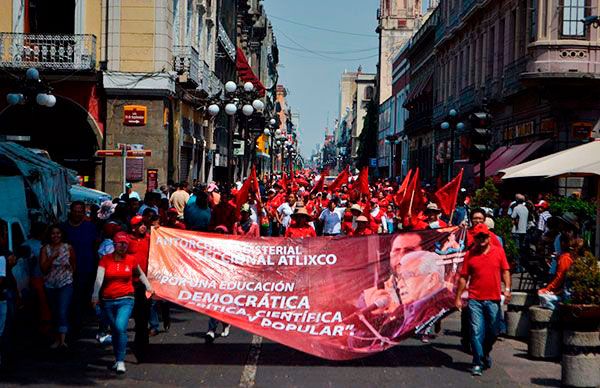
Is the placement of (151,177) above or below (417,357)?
above

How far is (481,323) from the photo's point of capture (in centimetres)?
958

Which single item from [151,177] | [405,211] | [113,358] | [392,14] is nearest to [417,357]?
[113,358]

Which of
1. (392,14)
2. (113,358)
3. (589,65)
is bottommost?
(113,358)

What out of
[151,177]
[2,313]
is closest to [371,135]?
[151,177]

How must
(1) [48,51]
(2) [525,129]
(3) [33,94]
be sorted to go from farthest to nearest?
(2) [525,129] < (1) [48,51] < (3) [33,94]

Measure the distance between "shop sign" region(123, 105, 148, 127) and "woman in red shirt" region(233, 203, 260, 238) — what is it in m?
13.7

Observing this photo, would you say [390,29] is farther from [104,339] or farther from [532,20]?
[104,339]

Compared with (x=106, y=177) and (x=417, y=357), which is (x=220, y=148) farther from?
(x=417, y=357)

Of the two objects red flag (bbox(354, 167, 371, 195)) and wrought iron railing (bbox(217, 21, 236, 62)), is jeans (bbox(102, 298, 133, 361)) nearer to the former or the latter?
red flag (bbox(354, 167, 371, 195))

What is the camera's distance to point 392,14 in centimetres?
10256

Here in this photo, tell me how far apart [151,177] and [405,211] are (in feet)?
38.8

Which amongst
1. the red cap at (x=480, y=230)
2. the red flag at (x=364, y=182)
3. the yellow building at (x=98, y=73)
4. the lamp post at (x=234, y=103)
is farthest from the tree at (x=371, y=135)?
the red cap at (x=480, y=230)

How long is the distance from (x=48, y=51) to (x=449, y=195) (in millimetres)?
15765

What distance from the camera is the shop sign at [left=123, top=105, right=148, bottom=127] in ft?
87.7
